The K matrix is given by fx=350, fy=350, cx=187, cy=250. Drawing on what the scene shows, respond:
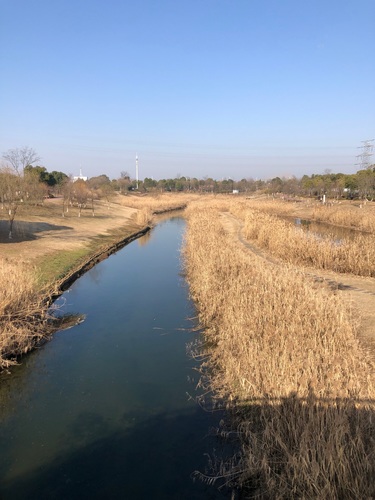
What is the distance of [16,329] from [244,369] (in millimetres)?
6303

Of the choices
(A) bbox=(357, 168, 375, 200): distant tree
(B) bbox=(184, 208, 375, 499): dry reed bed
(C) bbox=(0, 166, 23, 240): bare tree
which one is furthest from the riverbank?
(A) bbox=(357, 168, 375, 200): distant tree

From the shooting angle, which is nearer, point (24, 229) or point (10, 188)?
point (10, 188)

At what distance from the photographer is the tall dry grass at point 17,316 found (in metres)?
9.58

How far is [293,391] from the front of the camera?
602 centimetres

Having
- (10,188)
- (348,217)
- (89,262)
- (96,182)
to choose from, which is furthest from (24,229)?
(96,182)

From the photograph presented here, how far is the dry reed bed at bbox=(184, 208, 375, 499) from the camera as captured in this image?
461 centimetres

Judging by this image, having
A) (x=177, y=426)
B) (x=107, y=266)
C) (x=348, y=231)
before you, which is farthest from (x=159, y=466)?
(x=348, y=231)

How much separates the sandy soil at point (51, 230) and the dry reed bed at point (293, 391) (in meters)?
11.0

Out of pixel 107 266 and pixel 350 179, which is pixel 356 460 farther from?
pixel 350 179

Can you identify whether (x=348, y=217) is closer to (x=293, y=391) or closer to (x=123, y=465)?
(x=293, y=391)

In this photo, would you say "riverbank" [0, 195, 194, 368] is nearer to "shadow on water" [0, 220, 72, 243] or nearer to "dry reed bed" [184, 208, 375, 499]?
"shadow on water" [0, 220, 72, 243]

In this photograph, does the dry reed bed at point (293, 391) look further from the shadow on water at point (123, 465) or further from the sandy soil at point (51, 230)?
the sandy soil at point (51, 230)

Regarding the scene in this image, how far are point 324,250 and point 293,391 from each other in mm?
13079

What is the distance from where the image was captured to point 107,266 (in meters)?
22.9
